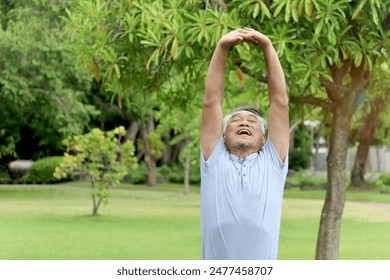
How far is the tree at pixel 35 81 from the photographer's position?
52.9 ft

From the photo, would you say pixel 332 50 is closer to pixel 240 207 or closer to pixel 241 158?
pixel 241 158

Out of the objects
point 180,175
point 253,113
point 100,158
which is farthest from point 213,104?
point 180,175

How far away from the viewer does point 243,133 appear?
168 inches

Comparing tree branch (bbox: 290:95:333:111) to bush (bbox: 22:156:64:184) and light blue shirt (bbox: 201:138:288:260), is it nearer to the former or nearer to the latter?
light blue shirt (bbox: 201:138:288:260)

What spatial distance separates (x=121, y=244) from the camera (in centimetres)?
1514

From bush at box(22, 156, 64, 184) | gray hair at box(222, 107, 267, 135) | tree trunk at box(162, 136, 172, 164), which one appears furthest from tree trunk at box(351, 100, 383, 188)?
gray hair at box(222, 107, 267, 135)

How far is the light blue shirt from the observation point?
4.07 metres

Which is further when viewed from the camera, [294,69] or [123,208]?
[123,208]

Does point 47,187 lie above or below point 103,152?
below

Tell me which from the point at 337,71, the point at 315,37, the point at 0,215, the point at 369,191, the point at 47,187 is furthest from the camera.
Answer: the point at 369,191

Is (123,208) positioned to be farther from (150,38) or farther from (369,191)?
(150,38)

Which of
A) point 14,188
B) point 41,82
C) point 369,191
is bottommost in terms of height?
point 369,191

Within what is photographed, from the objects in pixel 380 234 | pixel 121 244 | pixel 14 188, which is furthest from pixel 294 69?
pixel 14 188

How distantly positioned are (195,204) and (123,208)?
2.55 m
